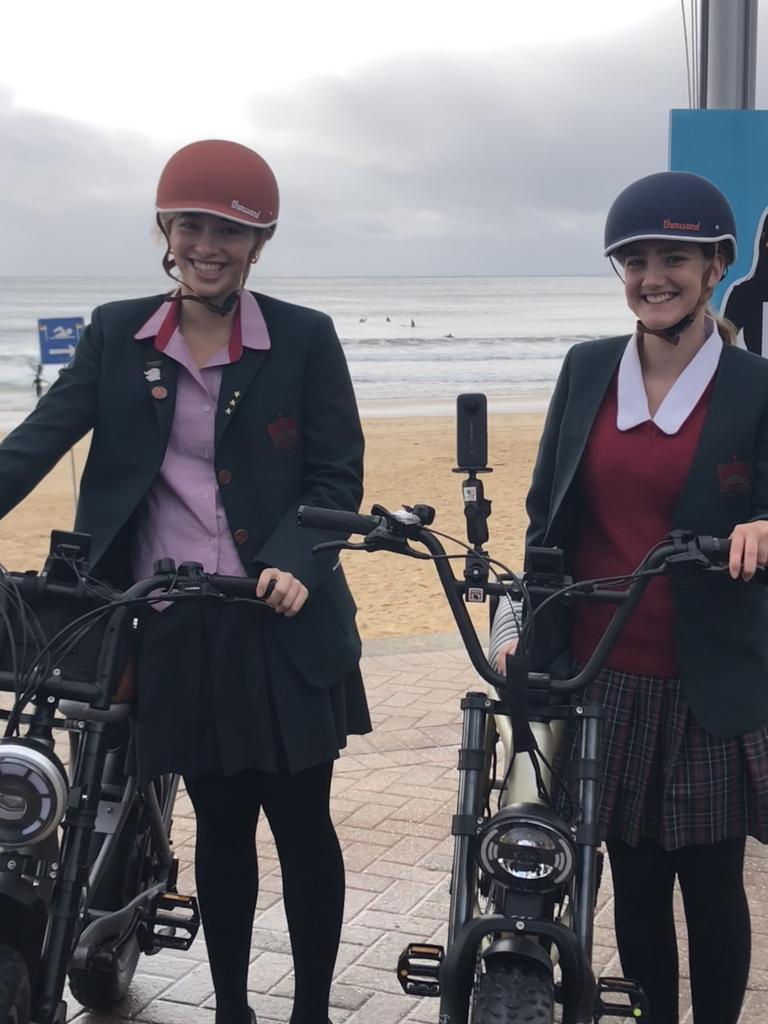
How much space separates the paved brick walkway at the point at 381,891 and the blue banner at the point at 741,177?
194 centimetres

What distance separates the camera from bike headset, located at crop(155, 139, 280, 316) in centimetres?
265

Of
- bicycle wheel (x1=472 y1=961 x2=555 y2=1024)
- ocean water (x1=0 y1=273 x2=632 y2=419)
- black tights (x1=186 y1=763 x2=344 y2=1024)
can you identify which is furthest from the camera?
ocean water (x1=0 y1=273 x2=632 y2=419)

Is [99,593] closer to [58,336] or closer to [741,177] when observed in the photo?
[741,177]

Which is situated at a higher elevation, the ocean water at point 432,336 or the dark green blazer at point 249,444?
the ocean water at point 432,336

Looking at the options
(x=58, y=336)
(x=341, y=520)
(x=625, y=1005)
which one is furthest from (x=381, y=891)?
(x=58, y=336)

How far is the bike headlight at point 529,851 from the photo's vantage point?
88.7 inches

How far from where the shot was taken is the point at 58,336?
1414 centimetres

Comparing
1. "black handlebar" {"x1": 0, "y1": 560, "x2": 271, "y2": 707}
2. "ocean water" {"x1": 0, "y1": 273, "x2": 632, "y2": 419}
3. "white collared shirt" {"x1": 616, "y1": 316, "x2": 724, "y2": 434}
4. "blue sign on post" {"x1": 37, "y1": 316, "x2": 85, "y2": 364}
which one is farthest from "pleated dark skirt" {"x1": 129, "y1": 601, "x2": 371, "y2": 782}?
"ocean water" {"x1": 0, "y1": 273, "x2": 632, "y2": 419}

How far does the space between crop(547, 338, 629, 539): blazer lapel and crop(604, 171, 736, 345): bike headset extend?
0.57ft

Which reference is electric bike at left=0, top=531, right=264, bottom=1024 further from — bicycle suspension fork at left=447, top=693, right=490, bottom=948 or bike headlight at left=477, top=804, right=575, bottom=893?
bike headlight at left=477, top=804, right=575, bottom=893

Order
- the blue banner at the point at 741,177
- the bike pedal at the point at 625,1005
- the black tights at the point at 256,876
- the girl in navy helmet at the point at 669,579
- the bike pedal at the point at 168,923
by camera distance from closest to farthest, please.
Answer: the bike pedal at the point at 625,1005 < the girl in navy helmet at the point at 669,579 < the black tights at the point at 256,876 < the bike pedal at the point at 168,923 < the blue banner at the point at 741,177

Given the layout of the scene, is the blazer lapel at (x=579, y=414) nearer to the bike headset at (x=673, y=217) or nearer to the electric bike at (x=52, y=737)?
the bike headset at (x=673, y=217)

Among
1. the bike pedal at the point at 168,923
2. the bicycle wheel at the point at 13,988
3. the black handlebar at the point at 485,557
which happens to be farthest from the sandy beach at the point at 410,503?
the bicycle wheel at the point at 13,988

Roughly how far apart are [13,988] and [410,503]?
36.2 feet
